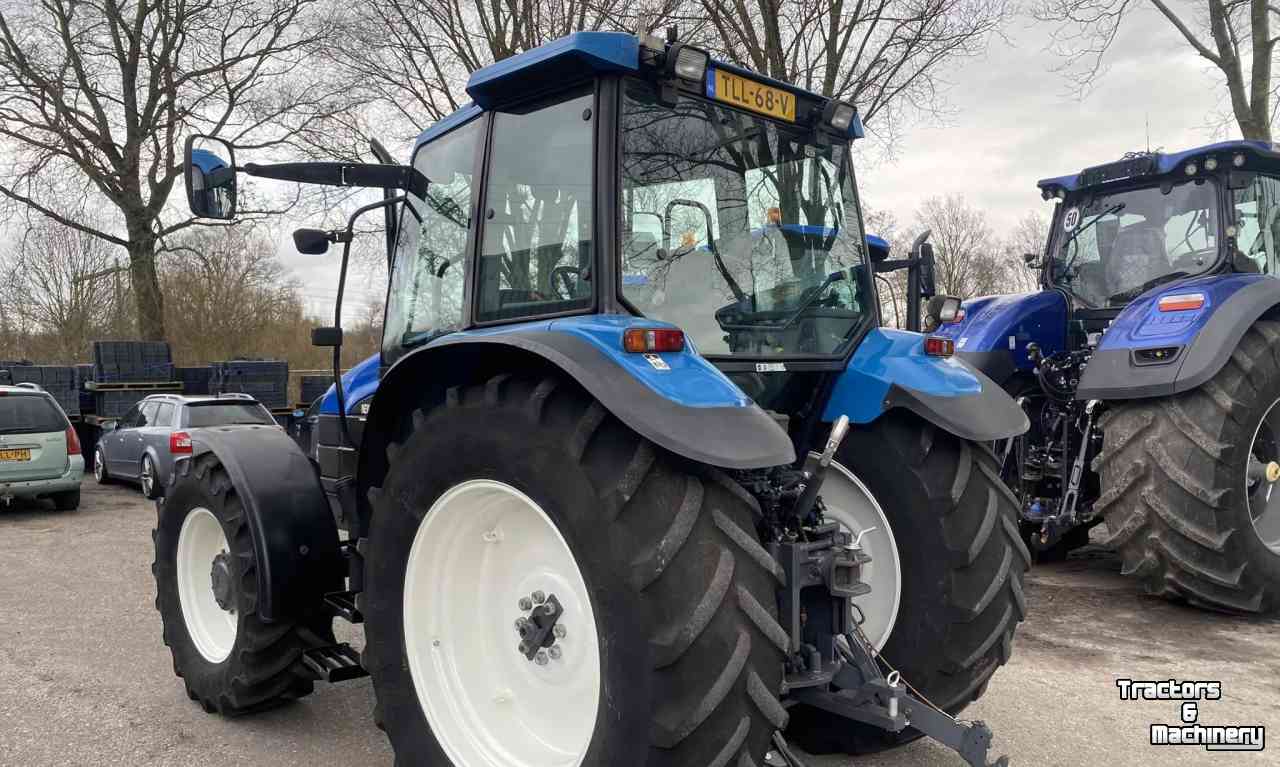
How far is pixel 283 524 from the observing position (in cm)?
376

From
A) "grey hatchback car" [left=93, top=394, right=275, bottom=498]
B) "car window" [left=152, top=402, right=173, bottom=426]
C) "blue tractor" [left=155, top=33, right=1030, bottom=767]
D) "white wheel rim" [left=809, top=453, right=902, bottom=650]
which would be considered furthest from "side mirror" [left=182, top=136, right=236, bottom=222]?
"car window" [left=152, top=402, right=173, bottom=426]

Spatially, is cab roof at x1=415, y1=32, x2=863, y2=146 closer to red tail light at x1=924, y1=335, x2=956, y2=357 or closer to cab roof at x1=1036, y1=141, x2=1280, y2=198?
red tail light at x1=924, y1=335, x2=956, y2=357

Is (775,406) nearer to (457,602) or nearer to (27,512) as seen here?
(457,602)

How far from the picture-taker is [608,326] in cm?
264

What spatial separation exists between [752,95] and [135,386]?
1689cm

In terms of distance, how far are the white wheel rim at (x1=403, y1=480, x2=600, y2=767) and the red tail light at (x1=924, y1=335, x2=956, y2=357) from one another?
5.42ft

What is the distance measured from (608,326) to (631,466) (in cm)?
47

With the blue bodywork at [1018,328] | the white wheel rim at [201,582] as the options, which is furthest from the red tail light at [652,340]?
the blue bodywork at [1018,328]

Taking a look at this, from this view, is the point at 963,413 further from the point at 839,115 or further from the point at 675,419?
the point at 675,419

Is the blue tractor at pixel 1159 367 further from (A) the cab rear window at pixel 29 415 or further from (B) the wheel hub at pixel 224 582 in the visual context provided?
(A) the cab rear window at pixel 29 415

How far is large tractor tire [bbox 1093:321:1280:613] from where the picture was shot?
5.13m

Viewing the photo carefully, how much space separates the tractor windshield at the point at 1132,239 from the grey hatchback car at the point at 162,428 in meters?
10.3

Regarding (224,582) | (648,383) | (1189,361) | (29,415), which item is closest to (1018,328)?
(1189,361)

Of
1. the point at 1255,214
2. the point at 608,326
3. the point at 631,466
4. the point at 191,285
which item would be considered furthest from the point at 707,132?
the point at 191,285
